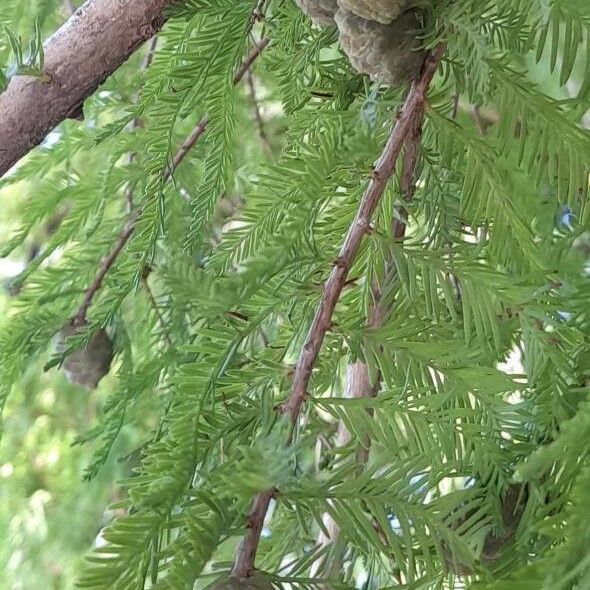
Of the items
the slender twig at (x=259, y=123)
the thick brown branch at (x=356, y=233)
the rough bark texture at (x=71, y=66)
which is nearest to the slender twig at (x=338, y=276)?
the thick brown branch at (x=356, y=233)

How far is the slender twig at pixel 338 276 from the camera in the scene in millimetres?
343

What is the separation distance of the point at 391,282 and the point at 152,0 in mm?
244

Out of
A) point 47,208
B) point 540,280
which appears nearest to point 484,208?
point 540,280

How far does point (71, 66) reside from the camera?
52 centimetres

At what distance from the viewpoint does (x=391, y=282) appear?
19.3 inches

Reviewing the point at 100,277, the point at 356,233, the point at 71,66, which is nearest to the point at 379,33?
the point at 356,233

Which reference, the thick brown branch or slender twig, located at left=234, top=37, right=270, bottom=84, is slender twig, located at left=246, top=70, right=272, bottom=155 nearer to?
slender twig, located at left=234, top=37, right=270, bottom=84

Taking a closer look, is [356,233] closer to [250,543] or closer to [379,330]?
[379,330]

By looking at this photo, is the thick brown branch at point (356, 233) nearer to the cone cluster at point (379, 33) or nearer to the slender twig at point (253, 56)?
the cone cluster at point (379, 33)

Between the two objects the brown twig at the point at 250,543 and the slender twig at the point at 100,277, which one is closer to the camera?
the brown twig at the point at 250,543

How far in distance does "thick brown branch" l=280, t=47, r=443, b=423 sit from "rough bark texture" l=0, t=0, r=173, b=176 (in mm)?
196

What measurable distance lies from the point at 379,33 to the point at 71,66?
0.23m

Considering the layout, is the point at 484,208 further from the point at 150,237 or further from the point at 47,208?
the point at 47,208

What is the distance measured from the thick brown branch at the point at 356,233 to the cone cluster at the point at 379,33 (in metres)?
0.01
